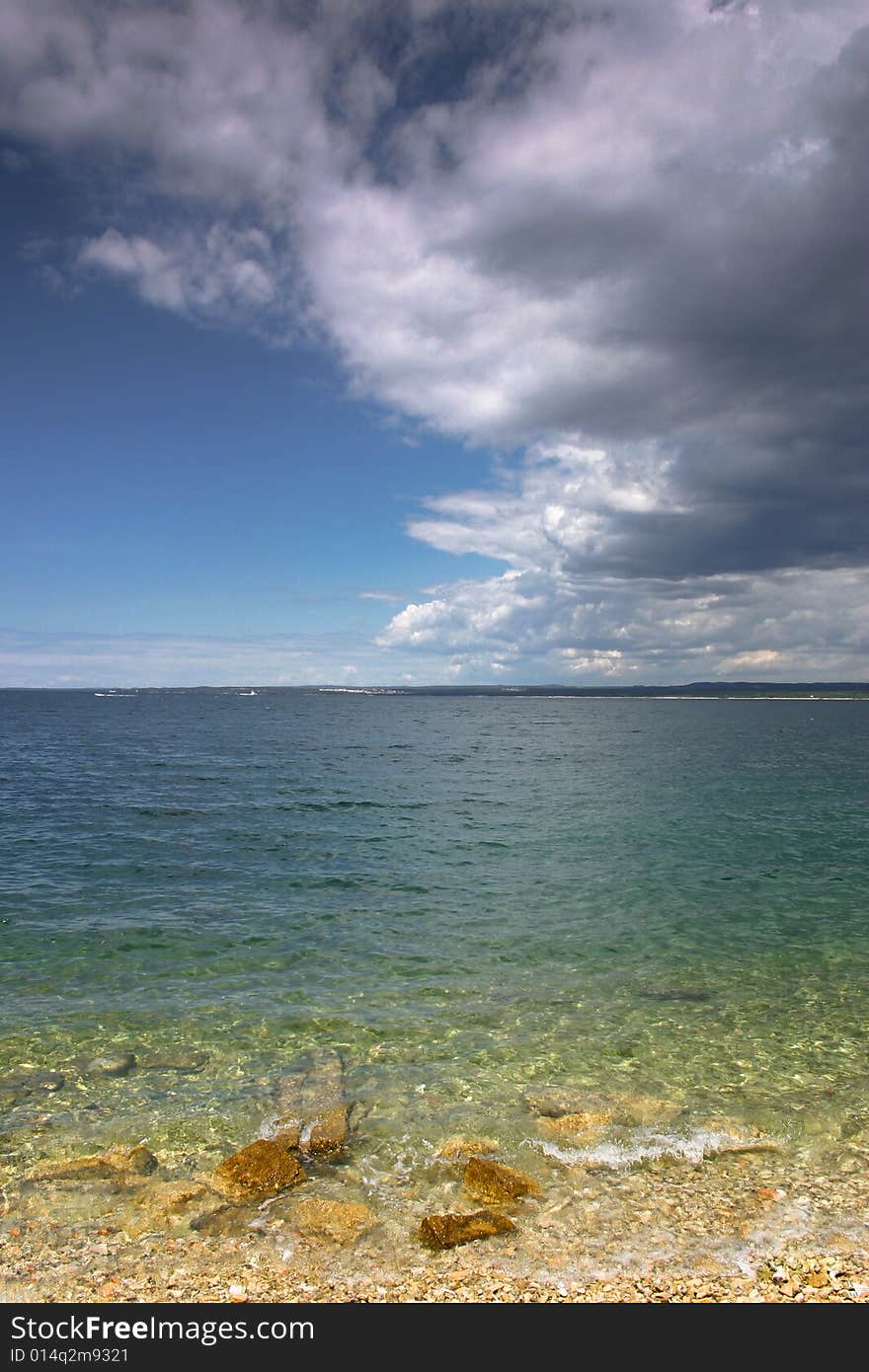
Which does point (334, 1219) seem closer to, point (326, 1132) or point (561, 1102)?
point (326, 1132)

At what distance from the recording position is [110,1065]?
1476 cm

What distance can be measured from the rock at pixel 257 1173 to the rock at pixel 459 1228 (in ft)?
7.81

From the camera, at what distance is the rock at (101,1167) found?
35.7 feet

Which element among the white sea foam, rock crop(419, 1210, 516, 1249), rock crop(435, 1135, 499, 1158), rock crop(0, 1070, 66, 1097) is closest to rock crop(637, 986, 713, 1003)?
the white sea foam

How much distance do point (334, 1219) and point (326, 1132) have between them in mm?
2545

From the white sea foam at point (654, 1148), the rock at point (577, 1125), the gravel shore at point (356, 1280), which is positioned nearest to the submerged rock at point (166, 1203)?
the gravel shore at point (356, 1280)

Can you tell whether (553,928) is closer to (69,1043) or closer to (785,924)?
(785,924)

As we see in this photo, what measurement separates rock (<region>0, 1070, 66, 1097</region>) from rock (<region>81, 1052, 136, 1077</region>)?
0.55 meters

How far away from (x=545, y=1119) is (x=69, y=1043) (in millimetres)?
10799

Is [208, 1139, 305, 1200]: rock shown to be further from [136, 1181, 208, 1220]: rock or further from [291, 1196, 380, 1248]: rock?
[291, 1196, 380, 1248]: rock

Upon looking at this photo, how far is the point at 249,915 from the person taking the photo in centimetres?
2556

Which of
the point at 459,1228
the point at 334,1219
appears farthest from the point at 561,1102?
the point at 334,1219
